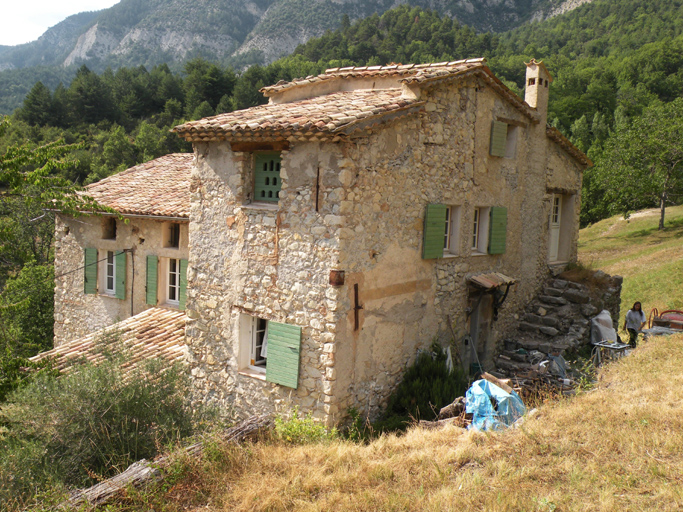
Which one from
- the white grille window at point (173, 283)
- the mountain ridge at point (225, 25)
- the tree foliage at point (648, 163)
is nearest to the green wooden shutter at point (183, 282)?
the white grille window at point (173, 283)

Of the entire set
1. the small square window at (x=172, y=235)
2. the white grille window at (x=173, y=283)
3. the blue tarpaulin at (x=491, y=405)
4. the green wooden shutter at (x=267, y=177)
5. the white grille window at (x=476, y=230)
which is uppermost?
the green wooden shutter at (x=267, y=177)

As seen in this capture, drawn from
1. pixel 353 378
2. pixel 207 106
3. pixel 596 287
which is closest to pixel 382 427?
pixel 353 378

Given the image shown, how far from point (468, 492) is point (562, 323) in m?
9.42

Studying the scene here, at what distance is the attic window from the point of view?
1441cm

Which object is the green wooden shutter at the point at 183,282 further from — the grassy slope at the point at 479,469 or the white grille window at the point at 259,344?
the grassy slope at the point at 479,469

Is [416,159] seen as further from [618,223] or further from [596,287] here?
[618,223]

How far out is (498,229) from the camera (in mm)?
12016

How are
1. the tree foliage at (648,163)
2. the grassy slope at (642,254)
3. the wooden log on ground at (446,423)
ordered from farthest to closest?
the tree foliage at (648,163) → the grassy slope at (642,254) → the wooden log on ground at (446,423)

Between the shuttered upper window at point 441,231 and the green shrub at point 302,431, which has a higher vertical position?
the shuttered upper window at point 441,231

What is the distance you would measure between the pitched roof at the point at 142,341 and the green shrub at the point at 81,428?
2.70m

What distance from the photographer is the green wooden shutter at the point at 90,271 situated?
1443cm

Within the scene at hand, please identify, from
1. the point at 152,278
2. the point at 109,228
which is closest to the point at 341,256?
the point at 152,278

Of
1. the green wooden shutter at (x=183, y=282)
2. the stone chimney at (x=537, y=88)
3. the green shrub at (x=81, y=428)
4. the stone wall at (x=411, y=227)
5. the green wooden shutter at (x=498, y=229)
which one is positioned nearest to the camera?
the green shrub at (x=81, y=428)

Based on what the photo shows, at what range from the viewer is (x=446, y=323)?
10.9 m
